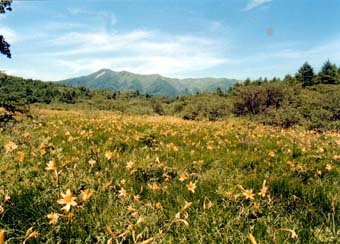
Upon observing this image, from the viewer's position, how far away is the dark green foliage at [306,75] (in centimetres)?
7731

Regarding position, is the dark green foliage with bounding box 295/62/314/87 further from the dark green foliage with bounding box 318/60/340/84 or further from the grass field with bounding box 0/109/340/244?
the grass field with bounding box 0/109/340/244

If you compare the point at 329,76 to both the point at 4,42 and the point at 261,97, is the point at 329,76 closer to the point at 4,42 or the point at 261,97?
the point at 261,97

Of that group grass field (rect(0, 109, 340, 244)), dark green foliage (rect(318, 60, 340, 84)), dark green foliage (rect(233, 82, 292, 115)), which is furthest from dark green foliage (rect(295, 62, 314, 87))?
grass field (rect(0, 109, 340, 244))

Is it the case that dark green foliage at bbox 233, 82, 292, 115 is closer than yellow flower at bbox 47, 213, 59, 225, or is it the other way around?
yellow flower at bbox 47, 213, 59, 225

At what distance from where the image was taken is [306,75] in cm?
7856

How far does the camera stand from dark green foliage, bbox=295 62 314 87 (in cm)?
7731

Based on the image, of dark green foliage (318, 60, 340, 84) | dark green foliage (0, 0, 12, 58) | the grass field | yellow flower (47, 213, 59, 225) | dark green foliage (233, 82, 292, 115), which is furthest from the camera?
dark green foliage (318, 60, 340, 84)

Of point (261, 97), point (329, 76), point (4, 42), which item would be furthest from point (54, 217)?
point (329, 76)

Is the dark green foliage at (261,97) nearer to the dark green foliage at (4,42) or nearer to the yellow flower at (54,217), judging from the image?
the dark green foliage at (4,42)

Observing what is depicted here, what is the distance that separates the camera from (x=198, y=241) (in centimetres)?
236

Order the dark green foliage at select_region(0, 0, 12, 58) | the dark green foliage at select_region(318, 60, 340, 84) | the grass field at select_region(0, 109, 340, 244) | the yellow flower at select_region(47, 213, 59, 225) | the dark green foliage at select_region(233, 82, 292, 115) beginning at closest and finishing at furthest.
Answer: the yellow flower at select_region(47, 213, 59, 225) < the grass field at select_region(0, 109, 340, 244) < the dark green foliage at select_region(0, 0, 12, 58) < the dark green foliage at select_region(233, 82, 292, 115) < the dark green foliage at select_region(318, 60, 340, 84)

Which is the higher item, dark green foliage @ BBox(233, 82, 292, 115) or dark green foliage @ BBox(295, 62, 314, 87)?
dark green foliage @ BBox(295, 62, 314, 87)

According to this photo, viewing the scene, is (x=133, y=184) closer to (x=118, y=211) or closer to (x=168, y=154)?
(x=118, y=211)

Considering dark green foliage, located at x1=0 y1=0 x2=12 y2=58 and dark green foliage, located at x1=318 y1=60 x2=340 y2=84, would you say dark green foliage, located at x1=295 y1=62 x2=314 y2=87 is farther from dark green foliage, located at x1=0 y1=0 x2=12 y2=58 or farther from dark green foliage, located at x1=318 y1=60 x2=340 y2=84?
dark green foliage, located at x1=0 y1=0 x2=12 y2=58
